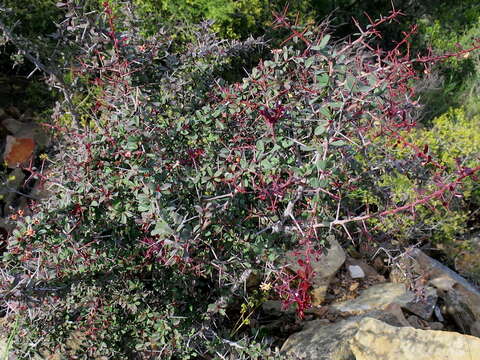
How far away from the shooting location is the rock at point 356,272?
375 centimetres

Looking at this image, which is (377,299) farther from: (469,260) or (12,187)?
(12,187)

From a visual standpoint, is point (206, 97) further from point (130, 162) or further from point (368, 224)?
point (368, 224)

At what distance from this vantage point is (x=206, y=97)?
248 cm

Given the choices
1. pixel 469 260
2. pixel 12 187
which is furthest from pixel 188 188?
pixel 469 260

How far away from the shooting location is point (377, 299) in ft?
11.0

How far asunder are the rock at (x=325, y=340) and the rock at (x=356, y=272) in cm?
72

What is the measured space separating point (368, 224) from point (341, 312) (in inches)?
33.3

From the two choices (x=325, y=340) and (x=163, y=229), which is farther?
(x=325, y=340)

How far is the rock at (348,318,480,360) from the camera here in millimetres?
2164

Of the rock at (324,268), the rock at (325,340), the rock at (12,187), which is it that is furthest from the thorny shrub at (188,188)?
the rock at (12,187)

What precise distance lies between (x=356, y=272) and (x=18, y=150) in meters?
3.54

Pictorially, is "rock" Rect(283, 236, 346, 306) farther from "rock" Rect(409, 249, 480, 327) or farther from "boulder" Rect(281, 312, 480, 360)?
"boulder" Rect(281, 312, 480, 360)

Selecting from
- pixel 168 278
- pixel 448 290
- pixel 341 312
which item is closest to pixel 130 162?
pixel 168 278

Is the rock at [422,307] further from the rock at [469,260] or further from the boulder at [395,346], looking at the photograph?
the rock at [469,260]
